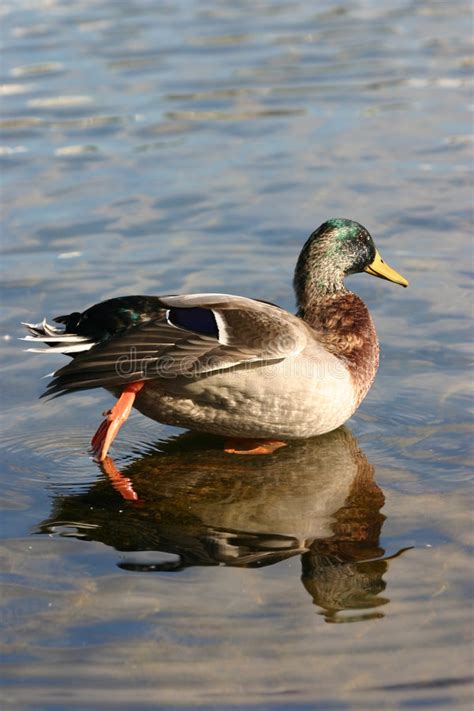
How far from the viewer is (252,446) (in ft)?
19.8

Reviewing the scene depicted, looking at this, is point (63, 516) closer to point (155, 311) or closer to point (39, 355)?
point (155, 311)

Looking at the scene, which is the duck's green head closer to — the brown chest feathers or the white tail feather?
the brown chest feathers

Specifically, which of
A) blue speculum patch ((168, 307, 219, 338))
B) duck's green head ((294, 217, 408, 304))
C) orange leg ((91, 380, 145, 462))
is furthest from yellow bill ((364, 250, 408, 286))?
orange leg ((91, 380, 145, 462))

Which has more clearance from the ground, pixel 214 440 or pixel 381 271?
pixel 381 271

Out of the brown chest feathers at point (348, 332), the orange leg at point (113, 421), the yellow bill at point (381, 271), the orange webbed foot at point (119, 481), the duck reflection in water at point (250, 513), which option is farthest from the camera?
the yellow bill at point (381, 271)

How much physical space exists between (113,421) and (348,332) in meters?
1.31

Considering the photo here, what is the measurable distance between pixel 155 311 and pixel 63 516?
1.05 metres

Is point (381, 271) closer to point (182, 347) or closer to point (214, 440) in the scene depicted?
point (214, 440)

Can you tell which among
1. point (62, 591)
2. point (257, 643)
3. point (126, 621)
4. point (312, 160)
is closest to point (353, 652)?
point (257, 643)

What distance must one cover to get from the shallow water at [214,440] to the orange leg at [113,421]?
11cm

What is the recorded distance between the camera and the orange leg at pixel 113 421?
561 cm

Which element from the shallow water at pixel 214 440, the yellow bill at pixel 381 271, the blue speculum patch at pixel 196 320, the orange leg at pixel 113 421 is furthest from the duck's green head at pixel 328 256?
the orange leg at pixel 113 421

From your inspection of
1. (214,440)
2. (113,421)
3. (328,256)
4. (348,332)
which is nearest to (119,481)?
(113,421)

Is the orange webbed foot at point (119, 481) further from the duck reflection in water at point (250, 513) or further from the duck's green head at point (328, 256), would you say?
the duck's green head at point (328, 256)
